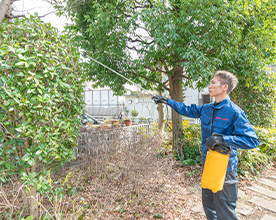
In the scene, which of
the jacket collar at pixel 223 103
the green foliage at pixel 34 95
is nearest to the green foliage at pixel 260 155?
the jacket collar at pixel 223 103

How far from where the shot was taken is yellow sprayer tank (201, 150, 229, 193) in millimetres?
1922

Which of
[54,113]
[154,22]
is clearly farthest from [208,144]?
[154,22]

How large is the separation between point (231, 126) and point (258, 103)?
559 cm

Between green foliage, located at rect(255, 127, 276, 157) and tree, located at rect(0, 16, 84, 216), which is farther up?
tree, located at rect(0, 16, 84, 216)

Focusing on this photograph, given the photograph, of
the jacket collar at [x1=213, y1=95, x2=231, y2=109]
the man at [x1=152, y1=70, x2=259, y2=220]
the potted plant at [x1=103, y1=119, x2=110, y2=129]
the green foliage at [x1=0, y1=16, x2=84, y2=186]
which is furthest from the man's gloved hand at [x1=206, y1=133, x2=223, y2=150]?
the potted plant at [x1=103, y1=119, x2=110, y2=129]

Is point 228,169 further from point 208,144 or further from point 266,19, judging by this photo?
point 266,19

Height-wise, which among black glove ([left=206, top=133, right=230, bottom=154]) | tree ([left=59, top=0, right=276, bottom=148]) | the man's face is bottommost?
black glove ([left=206, top=133, right=230, bottom=154])

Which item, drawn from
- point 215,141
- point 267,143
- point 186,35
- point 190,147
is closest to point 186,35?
point 186,35

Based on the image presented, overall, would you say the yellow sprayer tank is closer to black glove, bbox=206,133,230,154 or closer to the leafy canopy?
black glove, bbox=206,133,230,154

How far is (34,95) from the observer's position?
6.61 ft

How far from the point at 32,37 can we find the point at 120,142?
8.07 feet

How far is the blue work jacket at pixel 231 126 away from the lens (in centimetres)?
194

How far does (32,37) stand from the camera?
7.15ft

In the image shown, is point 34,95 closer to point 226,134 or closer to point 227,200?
point 226,134
